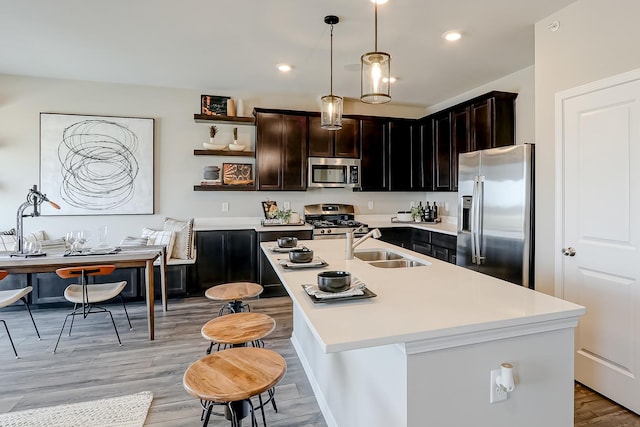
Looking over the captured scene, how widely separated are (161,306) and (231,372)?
119 inches

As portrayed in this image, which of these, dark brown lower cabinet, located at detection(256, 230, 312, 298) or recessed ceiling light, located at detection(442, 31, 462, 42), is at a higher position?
recessed ceiling light, located at detection(442, 31, 462, 42)

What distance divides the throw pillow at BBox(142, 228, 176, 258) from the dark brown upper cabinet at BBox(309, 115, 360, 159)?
211 centimetres

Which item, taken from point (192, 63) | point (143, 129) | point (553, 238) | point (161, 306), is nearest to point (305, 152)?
point (192, 63)

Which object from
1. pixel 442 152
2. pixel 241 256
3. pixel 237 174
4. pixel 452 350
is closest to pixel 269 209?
pixel 237 174

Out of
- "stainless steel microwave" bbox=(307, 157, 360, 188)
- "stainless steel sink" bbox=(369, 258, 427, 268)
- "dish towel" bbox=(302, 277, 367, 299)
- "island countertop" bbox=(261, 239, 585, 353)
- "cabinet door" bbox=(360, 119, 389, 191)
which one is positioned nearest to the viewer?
"island countertop" bbox=(261, 239, 585, 353)

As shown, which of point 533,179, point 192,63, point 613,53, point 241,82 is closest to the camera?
point 613,53

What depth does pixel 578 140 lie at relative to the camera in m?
2.40

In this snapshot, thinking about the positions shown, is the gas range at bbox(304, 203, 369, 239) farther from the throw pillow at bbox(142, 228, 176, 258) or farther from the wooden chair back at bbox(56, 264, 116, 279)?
the wooden chair back at bbox(56, 264, 116, 279)

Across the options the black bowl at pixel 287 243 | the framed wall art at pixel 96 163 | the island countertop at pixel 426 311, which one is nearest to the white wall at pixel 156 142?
the framed wall art at pixel 96 163

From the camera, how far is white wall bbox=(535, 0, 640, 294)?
214 cm

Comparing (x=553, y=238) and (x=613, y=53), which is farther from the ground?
(x=613, y=53)

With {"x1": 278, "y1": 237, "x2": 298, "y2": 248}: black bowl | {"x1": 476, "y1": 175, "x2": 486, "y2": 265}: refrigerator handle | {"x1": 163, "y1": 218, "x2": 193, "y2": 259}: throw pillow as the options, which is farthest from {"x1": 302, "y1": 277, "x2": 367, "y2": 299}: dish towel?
{"x1": 163, "y1": 218, "x2": 193, "y2": 259}: throw pillow

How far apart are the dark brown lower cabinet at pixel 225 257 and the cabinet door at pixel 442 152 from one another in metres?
2.59

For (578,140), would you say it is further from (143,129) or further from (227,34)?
(143,129)
